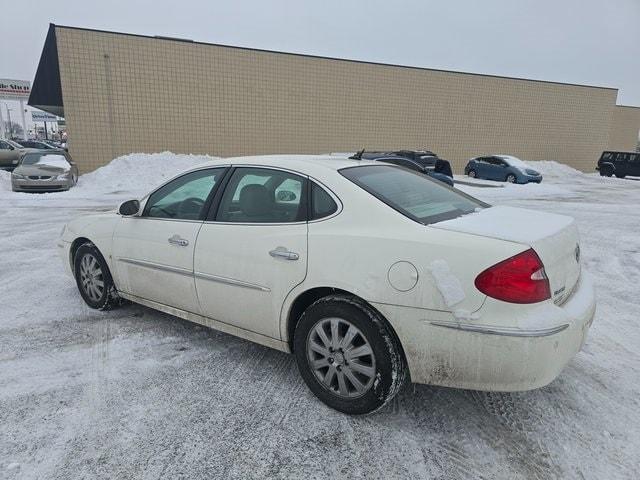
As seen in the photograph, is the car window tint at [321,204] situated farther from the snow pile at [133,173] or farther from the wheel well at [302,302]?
the snow pile at [133,173]

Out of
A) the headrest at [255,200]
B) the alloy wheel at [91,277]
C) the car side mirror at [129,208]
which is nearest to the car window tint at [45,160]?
the alloy wheel at [91,277]

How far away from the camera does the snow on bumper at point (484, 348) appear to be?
2.28 m

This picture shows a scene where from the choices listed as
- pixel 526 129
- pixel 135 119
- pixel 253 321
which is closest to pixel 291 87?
pixel 135 119

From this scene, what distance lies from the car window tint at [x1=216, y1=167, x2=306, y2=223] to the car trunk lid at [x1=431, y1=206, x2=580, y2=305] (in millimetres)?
979

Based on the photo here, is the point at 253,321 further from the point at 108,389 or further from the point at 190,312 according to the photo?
the point at 108,389

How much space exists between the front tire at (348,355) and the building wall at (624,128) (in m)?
43.4

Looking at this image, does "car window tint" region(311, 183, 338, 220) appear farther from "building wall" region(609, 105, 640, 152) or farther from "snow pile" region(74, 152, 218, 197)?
"building wall" region(609, 105, 640, 152)

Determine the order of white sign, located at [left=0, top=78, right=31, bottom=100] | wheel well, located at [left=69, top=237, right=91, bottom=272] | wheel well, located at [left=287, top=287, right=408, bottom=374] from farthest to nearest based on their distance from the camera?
white sign, located at [left=0, top=78, right=31, bottom=100] → wheel well, located at [left=69, top=237, right=91, bottom=272] → wheel well, located at [left=287, top=287, right=408, bottom=374]

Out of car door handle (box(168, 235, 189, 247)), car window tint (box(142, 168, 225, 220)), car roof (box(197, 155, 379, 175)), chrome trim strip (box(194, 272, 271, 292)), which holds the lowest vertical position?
chrome trim strip (box(194, 272, 271, 292))

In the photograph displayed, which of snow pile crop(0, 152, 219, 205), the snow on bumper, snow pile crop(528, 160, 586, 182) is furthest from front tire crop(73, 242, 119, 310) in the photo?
snow pile crop(528, 160, 586, 182)

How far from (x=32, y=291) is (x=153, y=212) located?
2273 mm

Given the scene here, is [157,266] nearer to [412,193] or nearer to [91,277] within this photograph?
[91,277]

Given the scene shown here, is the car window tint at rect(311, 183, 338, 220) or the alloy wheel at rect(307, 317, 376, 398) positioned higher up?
the car window tint at rect(311, 183, 338, 220)

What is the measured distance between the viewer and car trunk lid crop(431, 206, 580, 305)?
2.44 m
